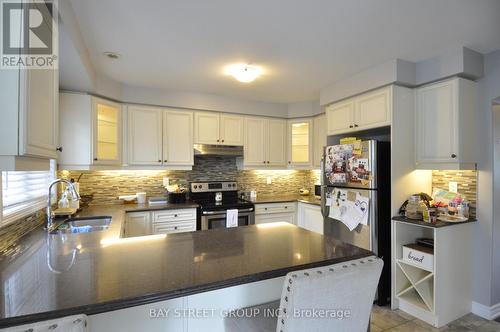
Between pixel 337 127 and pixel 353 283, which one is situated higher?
pixel 337 127

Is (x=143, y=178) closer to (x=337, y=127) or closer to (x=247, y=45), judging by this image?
(x=247, y=45)

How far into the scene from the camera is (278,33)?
6.51 ft

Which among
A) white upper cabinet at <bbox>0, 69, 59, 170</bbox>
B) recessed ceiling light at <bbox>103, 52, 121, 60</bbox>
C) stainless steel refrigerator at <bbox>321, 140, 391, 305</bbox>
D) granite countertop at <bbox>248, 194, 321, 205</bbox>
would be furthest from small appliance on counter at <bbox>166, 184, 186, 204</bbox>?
white upper cabinet at <bbox>0, 69, 59, 170</bbox>

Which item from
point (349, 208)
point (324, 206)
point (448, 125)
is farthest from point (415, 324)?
point (448, 125)

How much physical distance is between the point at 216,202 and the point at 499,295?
319 centimetres

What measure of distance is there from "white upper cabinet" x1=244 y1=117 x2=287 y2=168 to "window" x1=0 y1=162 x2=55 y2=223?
2.42 m

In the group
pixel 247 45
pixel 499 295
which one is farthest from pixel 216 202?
pixel 499 295

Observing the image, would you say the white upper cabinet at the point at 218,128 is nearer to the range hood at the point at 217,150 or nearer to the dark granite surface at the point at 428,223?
the range hood at the point at 217,150

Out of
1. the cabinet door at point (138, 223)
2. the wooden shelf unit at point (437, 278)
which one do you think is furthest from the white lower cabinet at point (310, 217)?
the cabinet door at point (138, 223)

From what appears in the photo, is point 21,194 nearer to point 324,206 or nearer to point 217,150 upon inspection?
point 217,150

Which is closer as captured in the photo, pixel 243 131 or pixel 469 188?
pixel 469 188

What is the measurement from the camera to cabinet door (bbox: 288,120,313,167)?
405 centimetres

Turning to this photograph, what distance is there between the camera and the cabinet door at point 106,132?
2.84 m

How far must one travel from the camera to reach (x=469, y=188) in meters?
2.46
